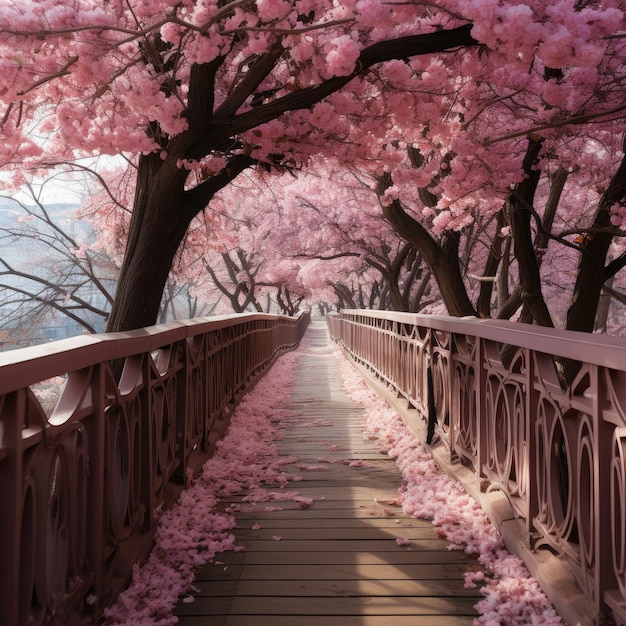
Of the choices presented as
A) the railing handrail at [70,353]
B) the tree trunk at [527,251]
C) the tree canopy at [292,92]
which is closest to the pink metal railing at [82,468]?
the railing handrail at [70,353]

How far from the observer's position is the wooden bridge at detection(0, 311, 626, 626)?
81.4 inches

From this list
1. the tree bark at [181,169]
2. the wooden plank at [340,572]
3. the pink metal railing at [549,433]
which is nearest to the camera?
the pink metal railing at [549,433]

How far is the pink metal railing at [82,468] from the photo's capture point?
5.98 ft

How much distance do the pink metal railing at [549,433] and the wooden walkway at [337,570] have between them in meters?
0.53

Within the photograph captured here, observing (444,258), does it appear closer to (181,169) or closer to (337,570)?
(181,169)

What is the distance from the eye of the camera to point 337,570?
331cm

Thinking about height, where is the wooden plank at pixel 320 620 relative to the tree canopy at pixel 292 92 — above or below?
below

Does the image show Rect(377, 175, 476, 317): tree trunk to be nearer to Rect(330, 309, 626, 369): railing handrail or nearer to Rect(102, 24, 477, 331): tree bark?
Rect(102, 24, 477, 331): tree bark

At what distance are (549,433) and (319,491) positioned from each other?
2.29 m

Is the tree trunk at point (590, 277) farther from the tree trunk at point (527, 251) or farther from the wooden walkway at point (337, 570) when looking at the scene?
the wooden walkway at point (337, 570)

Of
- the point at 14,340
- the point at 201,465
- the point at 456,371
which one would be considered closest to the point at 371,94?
the point at 456,371

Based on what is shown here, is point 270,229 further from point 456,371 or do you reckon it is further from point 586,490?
point 586,490

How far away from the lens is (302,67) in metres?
5.12

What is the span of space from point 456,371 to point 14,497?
11.7 ft
